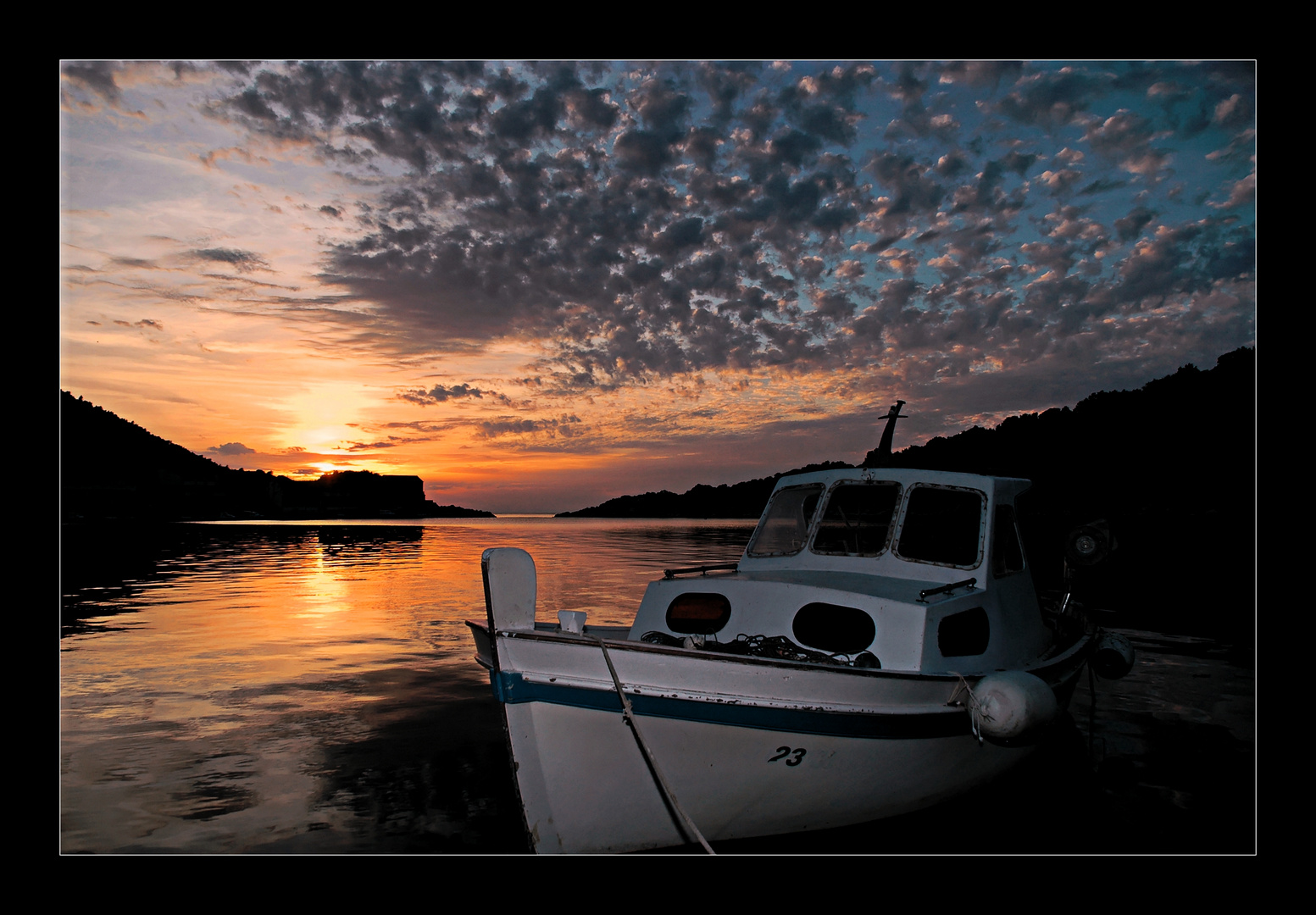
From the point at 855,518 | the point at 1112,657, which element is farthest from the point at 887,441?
the point at 1112,657

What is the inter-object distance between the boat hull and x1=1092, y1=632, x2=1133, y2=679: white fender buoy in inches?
263

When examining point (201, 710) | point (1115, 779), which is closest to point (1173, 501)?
point (1115, 779)

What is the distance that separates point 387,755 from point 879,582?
5722 mm

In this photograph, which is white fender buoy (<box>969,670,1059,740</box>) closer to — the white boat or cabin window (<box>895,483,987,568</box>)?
the white boat

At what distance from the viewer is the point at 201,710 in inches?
377

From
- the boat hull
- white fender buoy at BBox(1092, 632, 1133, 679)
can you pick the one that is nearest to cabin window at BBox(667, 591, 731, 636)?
the boat hull

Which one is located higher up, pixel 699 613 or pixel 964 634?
pixel 699 613

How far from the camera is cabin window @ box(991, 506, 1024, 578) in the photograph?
24.7ft

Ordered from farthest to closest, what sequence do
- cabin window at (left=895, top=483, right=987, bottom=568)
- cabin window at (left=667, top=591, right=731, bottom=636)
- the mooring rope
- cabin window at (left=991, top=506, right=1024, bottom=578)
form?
cabin window at (left=991, top=506, right=1024, bottom=578)
cabin window at (left=895, top=483, right=987, bottom=568)
cabin window at (left=667, top=591, right=731, bottom=636)
the mooring rope

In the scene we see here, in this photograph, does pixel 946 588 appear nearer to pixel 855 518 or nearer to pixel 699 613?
pixel 855 518

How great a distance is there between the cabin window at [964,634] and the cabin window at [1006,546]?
734mm

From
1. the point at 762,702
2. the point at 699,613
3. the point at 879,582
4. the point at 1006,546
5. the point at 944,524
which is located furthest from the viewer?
the point at 1006,546

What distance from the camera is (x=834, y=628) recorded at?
252 inches
